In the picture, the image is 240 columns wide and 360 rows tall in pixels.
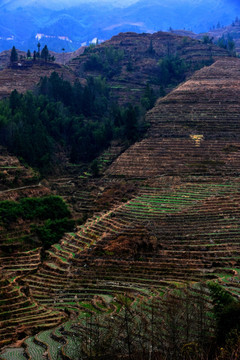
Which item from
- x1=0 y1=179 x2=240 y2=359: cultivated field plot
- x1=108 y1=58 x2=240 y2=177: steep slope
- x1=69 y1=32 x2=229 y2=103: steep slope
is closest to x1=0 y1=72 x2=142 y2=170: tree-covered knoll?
x1=108 y1=58 x2=240 y2=177: steep slope

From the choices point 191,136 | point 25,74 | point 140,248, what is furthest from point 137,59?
point 140,248

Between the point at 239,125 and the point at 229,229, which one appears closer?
the point at 229,229

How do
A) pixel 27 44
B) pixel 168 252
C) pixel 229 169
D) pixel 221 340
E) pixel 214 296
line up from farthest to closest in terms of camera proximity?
pixel 27 44
pixel 229 169
pixel 168 252
pixel 214 296
pixel 221 340

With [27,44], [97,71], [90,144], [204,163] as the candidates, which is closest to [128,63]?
[97,71]

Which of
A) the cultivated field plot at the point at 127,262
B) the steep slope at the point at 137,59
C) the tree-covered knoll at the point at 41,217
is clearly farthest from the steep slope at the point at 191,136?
the steep slope at the point at 137,59

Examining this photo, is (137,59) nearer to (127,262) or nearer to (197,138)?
(197,138)

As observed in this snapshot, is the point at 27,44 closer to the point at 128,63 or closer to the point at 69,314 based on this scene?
the point at 128,63

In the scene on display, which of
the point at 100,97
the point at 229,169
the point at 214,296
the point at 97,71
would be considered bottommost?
the point at 214,296
